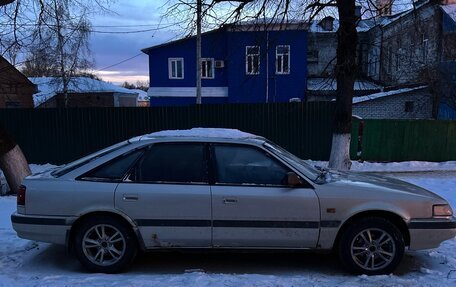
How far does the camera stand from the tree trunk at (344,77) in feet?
29.6

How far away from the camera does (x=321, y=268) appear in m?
4.94

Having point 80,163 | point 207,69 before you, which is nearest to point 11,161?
point 80,163

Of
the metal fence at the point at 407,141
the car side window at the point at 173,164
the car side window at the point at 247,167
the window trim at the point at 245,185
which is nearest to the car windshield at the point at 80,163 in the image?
the car side window at the point at 173,164

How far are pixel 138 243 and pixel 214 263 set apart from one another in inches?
35.8

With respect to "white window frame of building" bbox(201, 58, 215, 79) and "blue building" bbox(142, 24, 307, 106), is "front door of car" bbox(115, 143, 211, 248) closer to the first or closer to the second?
"blue building" bbox(142, 24, 307, 106)

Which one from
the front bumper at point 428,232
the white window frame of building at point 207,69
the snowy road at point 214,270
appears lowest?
the snowy road at point 214,270

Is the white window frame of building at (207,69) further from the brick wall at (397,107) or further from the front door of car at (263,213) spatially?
the front door of car at (263,213)

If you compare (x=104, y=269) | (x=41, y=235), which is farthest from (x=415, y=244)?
(x=41, y=235)

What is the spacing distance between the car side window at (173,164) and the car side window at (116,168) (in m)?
0.10

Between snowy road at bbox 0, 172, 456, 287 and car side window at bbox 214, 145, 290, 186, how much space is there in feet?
3.19

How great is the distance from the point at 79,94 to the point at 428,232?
3788 centimetres

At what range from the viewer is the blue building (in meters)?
29.5

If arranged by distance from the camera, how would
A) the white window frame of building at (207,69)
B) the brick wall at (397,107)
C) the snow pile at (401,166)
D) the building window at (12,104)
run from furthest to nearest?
1. the white window frame of building at (207,69)
2. the building window at (12,104)
3. the brick wall at (397,107)
4. the snow pile at (401,166)

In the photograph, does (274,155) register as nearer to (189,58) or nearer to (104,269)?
(104,269)
